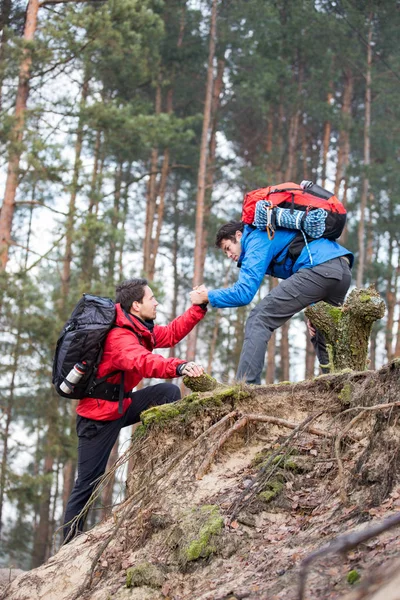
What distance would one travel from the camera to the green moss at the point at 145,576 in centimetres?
424

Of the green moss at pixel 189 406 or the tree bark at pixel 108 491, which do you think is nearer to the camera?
the tree bark at pixel 108 491

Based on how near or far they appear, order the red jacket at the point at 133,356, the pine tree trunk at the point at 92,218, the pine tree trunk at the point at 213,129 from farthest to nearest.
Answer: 1. the pine tree trunk at the point at 213,129
2. the pine tree trunk at the point at 92,218
3. the red jacket at the point at 133,356

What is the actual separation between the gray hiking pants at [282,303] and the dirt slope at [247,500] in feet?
1.24

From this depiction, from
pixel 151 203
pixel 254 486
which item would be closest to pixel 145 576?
pixel 254 486

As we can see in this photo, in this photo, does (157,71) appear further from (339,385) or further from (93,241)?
(339,385)

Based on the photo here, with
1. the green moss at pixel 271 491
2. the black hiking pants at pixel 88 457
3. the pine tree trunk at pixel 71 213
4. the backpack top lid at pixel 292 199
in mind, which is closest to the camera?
the green moss at pixel 271 491

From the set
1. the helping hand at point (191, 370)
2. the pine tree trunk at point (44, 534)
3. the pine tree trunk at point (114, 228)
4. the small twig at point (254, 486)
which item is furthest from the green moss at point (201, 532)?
the pine tree trunk at point (44, 534)

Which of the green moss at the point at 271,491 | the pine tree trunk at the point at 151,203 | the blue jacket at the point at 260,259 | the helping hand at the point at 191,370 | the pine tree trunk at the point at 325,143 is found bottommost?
the green moss at the point at 271,491

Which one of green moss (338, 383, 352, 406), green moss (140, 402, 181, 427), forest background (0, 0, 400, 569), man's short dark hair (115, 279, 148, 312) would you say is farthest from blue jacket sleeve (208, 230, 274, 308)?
forest background (0, 0, 400, 569)

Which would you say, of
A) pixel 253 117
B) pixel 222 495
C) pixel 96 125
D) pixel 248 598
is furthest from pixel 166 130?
pixel 248 598

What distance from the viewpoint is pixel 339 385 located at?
5348mm

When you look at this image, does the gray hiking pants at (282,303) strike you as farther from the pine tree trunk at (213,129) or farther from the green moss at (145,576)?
the pine tree trunk at (213,129)

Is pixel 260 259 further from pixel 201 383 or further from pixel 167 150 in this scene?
pixel 167 150

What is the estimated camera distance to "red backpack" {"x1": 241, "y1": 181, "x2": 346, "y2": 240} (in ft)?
20.0
